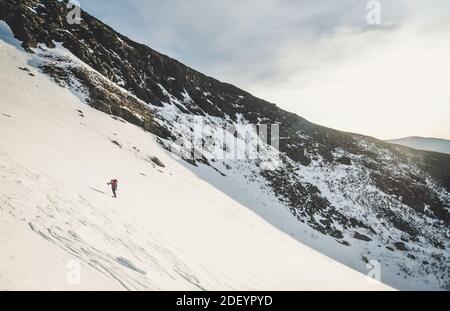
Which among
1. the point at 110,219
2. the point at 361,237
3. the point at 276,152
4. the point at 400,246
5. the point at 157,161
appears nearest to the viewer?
the point at 110,219

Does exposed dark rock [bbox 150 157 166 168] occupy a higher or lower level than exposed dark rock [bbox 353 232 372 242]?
higher

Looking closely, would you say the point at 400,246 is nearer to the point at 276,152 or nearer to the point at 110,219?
the point at 276,152

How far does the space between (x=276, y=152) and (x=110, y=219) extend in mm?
29390

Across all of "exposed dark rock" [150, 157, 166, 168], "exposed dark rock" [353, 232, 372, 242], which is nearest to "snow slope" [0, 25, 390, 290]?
"exposed dark rock" [150, 157, 166, 168]

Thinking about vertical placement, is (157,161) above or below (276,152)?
below

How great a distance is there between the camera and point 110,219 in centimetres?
1191

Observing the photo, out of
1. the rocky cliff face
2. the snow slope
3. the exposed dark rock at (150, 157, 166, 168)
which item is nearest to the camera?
the snow slope

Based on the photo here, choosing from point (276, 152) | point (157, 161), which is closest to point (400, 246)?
point (276, 152)

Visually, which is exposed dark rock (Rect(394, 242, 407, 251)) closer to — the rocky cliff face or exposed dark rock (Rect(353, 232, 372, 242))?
the rocky cliff face

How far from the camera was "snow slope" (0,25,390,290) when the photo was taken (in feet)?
27.3

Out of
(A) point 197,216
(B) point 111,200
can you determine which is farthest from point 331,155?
(B) point 111,200

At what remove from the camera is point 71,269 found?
305 inches

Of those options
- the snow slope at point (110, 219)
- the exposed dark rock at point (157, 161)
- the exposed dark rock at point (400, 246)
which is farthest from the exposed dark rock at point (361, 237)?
the exposed dark rock at point (157, 161)

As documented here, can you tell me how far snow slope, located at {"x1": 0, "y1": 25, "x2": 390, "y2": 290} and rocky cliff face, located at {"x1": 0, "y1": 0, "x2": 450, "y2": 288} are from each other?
5670 mm
